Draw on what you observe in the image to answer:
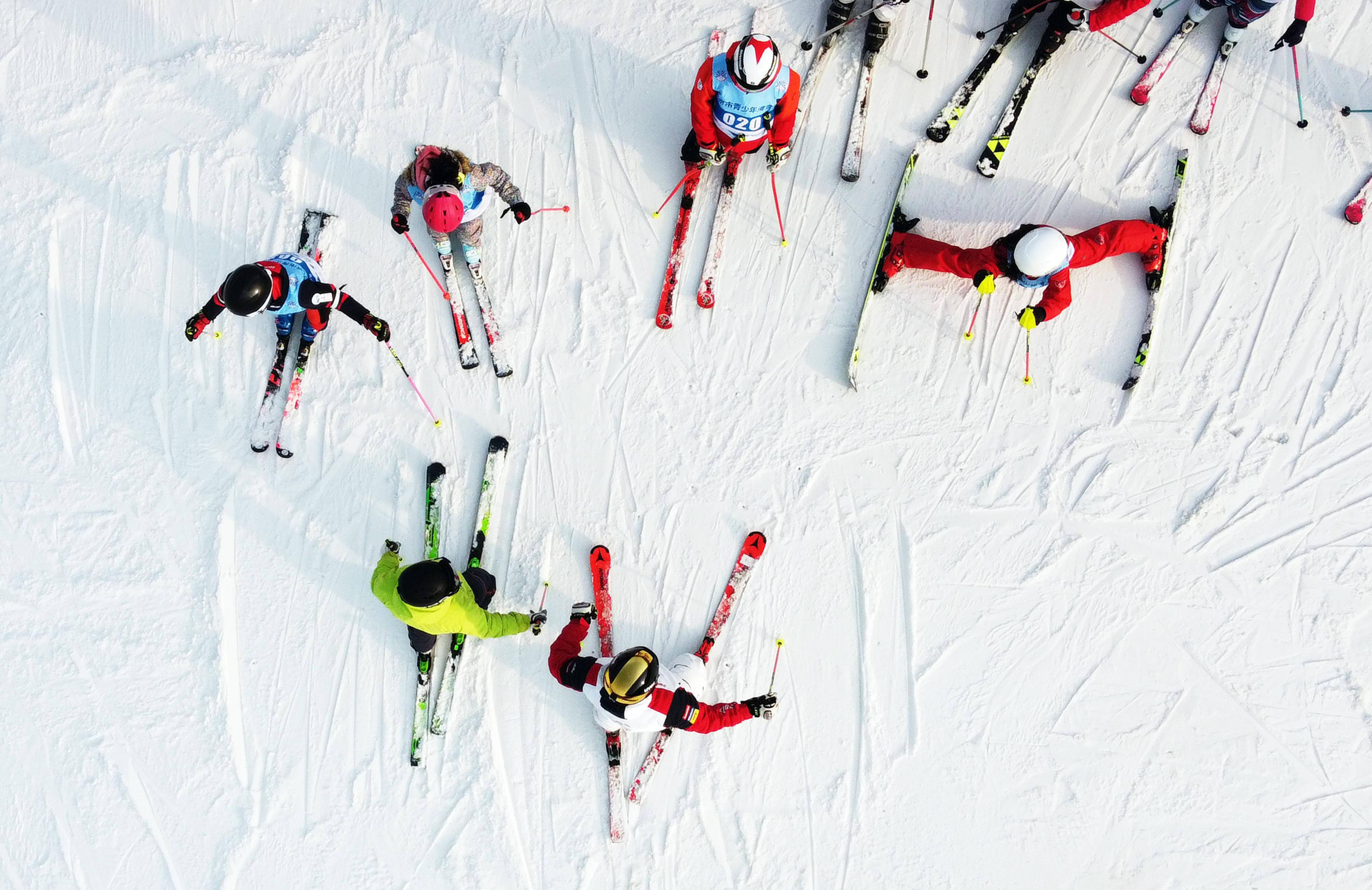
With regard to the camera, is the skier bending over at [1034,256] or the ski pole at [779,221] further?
the ski pole at [779,221]

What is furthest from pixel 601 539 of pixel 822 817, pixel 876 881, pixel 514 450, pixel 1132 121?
pixel 1132 121

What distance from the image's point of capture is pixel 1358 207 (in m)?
5.48

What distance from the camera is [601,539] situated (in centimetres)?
567

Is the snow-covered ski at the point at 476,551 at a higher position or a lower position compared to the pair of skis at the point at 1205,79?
lower

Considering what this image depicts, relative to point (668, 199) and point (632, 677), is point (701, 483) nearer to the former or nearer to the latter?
point (632, 677)

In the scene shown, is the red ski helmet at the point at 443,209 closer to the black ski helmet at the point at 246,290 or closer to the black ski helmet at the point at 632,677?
the black ski helmet at the point at 246,290

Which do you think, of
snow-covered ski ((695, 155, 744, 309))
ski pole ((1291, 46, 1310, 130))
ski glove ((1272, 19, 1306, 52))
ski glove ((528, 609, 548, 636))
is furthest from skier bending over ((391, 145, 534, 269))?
ski pole ((1291, 46, 1310, 130))

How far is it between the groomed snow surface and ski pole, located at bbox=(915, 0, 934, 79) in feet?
0.35

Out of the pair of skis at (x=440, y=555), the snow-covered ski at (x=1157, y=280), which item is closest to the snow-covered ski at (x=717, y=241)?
the pair of skis at (x=440, y=555)

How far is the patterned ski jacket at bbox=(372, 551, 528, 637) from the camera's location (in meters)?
4.80

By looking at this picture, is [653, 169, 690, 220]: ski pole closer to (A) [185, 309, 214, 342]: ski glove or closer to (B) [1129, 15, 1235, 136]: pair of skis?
(A) [185, 309, 214, 342]: ski glove

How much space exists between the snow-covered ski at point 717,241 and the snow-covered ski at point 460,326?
165 cm

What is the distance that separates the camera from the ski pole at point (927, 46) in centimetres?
578

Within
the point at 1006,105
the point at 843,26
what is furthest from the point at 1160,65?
the point at 843,26
